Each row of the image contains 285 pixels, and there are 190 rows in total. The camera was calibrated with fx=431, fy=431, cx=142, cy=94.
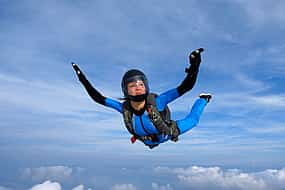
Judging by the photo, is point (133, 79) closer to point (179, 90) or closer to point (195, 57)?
point (179, 90)

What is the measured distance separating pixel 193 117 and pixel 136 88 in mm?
2084

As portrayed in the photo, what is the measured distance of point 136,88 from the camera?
923 centimetres

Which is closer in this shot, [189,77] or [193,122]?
[189,77]

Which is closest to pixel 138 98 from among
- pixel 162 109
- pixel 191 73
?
pixel 162 109

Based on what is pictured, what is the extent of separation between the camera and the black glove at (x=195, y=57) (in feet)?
26.5

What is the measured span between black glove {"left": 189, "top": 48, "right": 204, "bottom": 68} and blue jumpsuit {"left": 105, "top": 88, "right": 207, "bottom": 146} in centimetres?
98

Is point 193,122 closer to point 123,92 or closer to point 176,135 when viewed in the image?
point 176,135

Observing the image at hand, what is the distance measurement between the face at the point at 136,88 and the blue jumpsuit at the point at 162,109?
21.7 inches

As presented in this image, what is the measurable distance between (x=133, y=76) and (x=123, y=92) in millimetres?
571

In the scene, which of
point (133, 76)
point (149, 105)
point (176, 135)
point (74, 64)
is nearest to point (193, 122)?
point (176, 135)

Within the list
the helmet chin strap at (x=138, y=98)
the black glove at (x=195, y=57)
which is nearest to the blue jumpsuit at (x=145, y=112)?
the helmet chin strap at (x=138, y=98)

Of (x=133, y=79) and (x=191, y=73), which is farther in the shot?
(x=133, y=79)

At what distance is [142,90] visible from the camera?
931 centimetres

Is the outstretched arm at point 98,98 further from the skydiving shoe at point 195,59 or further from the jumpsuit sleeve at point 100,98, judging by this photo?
the skydiving shoe at point 195,59
